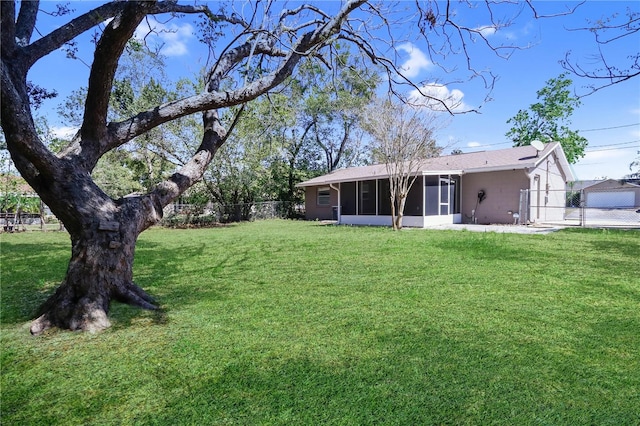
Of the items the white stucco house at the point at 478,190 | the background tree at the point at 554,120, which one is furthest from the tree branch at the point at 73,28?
the background tree at the point at 554,120

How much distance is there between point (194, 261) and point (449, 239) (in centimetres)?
672

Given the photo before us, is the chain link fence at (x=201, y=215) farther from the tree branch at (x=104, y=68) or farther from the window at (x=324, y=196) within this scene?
the tree branch at (x=104, y=68)

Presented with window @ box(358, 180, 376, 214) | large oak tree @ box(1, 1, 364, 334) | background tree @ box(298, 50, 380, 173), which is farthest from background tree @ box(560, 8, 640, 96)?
background tree @ box(298, 50, 380, 173)

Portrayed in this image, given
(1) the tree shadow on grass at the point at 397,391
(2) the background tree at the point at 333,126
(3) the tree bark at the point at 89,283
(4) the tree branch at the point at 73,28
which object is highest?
(2) the background tree at the point at 333,126

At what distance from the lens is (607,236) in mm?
10438

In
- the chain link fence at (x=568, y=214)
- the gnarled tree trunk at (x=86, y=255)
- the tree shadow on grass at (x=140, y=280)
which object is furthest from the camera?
the chain link fence at (x=568, y=214)

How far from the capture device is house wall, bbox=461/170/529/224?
1494 cm

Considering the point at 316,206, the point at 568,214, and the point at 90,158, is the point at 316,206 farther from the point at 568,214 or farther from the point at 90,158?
the point at 90,158

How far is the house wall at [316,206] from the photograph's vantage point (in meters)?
22.0

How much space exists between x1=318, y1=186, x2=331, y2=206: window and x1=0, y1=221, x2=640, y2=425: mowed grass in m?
16.4

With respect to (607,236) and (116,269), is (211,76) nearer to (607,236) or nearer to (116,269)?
(116,269)

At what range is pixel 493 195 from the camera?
1565cm

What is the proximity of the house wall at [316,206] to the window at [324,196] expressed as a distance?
0.15 metres

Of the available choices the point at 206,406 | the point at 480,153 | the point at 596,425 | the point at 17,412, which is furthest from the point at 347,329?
the point at 480,153
